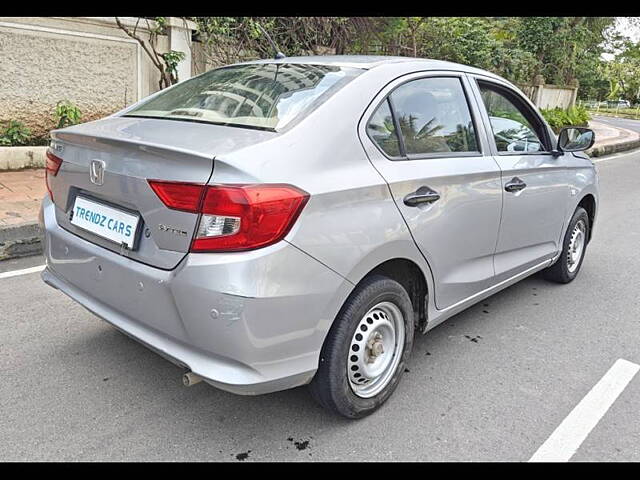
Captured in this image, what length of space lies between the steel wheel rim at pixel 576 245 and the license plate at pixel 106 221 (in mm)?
3386

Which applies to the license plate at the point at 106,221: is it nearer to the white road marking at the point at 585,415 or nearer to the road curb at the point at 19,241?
the white road marking at the point at 585,415

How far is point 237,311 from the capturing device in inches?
75.0

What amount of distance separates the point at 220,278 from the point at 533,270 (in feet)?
8.53

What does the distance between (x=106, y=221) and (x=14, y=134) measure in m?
5.40

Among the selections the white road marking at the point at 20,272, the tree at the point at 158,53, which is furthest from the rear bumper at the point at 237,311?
the tree at the point at 158,53

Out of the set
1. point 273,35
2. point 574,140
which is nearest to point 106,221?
point 574,140

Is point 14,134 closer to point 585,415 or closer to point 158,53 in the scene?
point 158,53

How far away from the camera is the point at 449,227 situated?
8.88 feet

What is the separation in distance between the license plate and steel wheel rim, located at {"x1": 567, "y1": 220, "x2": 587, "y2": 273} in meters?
3.39

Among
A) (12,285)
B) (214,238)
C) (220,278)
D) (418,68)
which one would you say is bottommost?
(12,285)

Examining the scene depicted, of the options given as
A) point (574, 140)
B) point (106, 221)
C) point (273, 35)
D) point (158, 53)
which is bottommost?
point (106, 221)

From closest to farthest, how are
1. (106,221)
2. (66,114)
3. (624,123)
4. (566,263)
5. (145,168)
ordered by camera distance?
(145,168), (106,221), (566,263), (66,114), (624,123)

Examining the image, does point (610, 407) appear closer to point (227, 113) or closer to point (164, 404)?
point (164, 404)
